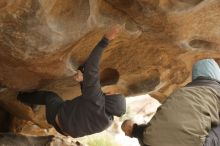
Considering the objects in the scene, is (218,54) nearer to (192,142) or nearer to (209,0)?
(209,0)

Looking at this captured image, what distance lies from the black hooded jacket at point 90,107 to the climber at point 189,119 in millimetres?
686

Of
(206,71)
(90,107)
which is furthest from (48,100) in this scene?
(206,71)

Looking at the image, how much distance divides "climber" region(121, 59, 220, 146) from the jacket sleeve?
70 cm

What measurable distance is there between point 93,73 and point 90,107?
1.21 ft

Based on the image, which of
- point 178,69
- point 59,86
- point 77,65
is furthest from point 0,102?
point 178,69

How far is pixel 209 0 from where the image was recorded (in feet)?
12.9

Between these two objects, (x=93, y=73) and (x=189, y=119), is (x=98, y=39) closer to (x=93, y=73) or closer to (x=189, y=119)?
(x=93, y=73)

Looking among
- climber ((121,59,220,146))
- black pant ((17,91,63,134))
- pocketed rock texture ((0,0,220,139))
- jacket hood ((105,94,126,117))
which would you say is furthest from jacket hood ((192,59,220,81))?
black pant ((17,91,63,134))

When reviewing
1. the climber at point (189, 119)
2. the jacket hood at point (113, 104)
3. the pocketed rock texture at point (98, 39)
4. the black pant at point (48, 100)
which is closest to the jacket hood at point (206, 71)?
the climber at point (189, 119)

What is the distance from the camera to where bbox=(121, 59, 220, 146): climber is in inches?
126

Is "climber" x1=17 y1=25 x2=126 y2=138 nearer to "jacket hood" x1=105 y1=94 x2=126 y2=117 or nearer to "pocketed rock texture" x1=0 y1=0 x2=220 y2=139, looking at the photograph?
"jacket hood" x1=105 y1=94 x2=126 y2=117

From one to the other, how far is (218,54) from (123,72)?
1240mm

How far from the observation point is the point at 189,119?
3227 millimetres

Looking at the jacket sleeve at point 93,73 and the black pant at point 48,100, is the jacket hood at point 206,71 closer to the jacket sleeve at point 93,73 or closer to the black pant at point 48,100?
the jacket sleeve at point 93,73
